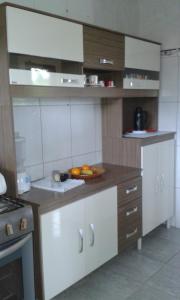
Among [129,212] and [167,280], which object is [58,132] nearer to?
[129,212]

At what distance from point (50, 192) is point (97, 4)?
1.70 meters

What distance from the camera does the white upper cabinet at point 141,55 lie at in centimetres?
259

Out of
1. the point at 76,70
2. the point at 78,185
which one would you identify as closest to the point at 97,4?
the point at 76,70

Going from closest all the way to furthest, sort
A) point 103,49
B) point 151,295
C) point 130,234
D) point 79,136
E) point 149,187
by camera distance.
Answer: point 151,295
point 103,49
point 130,234
point 79,136
point 149,187

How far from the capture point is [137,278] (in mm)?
2381

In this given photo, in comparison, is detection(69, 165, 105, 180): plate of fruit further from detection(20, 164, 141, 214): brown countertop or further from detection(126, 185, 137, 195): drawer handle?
detection(126, 185, 137, 195): drawer handle

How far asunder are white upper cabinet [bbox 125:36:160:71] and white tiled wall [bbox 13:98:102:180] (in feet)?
1.50

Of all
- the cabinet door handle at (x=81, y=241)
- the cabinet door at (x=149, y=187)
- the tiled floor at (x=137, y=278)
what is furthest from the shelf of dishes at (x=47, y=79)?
the tiled floor at (x=137, y=278)

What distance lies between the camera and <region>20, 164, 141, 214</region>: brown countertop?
1.86 metres

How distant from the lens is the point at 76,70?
2.18 metres

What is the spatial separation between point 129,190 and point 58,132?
2.36ft

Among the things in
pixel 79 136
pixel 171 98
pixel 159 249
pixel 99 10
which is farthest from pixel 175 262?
pixel 99 10

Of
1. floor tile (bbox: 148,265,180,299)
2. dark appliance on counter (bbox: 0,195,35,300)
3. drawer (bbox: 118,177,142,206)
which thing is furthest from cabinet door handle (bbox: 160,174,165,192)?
dark appliance on counter (bbox: 0,195,35,300)

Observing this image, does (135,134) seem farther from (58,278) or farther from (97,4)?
(58,278)
